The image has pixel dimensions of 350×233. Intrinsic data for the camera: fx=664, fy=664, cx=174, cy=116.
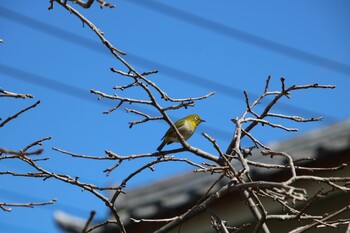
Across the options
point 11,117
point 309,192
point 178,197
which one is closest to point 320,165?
point 309,192

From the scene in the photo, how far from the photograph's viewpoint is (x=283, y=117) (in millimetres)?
2721

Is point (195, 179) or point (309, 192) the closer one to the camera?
point (309, 192)

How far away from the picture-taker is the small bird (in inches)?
198

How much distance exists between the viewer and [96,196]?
2414mm

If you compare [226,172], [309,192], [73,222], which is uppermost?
[226,172]

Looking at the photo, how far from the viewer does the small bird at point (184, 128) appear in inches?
198

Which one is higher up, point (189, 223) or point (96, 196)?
point (96, 196)

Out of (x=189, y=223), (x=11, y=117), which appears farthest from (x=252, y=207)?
(x=189, y=223)

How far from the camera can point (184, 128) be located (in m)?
5.24

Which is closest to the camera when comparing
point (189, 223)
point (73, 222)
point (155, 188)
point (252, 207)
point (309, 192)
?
point (252, 207)

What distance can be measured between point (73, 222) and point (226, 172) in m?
2.92

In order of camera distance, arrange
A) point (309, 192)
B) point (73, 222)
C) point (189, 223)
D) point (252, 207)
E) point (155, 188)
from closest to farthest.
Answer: point (252, 207) < point (309, 192) < point (189, 223) < point (73, 222) < point (155, 188)

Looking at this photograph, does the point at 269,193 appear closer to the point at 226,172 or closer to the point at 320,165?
the point at 226,172

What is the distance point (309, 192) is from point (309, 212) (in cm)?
41
